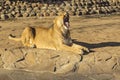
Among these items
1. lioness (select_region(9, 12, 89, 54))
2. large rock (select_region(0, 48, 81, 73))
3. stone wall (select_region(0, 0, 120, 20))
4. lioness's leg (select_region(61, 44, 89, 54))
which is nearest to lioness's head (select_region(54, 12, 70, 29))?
lioness (select_region(9, 12, 89, 54))

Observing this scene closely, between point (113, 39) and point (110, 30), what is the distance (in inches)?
54.1

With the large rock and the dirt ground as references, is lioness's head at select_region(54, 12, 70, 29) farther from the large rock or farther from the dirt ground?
the dirt ground

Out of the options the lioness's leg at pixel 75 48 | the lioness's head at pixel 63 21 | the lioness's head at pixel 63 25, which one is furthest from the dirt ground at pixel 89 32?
the lioness's head at pixel 63 21

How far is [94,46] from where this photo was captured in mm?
11359

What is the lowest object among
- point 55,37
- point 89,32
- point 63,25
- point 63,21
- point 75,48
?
point 89,32

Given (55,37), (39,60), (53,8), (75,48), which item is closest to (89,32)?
(55,37)

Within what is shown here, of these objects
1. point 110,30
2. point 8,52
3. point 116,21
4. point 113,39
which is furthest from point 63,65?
point 116,21

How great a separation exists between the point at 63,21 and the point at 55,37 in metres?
0.66

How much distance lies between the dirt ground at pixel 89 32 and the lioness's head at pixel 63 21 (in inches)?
33.6

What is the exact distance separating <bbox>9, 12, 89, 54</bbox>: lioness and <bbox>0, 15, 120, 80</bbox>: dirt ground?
0.36 m

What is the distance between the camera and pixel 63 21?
405 inches

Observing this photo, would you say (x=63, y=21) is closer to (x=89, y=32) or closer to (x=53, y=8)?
(x=89, y=32)

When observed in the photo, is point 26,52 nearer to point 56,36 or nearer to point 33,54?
point 33,54

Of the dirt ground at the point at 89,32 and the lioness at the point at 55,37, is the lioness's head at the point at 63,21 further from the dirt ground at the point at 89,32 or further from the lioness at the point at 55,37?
the dirt ground at the point at 89,32
